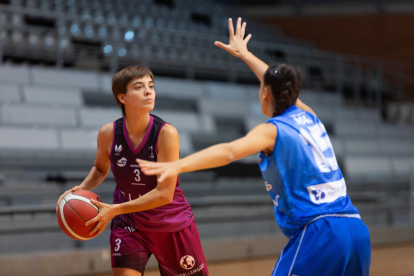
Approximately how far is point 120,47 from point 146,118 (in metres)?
5.72

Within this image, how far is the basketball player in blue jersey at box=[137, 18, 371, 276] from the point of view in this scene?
162 cm

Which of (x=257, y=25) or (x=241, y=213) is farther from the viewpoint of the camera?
(x=257, y=25)

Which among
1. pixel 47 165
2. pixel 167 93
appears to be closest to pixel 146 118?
pixel 47 165

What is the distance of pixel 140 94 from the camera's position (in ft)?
7.02

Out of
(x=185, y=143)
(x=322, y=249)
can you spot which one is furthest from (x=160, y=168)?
(x=185, y=143)

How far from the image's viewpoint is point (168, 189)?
200 centimetres

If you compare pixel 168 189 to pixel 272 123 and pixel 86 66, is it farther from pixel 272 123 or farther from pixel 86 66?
pixel 86 66

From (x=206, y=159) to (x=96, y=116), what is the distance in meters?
4.69

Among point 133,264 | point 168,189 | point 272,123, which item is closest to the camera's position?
point 272,123

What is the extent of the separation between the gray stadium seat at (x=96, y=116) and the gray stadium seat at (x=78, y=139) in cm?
24

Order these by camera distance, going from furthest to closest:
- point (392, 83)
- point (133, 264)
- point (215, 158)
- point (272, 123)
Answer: point (392, 83) → point (133, 264) → point (272, 123) → point (215, 158)

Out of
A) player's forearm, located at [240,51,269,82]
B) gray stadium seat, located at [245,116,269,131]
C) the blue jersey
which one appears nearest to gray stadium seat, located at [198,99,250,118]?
gray stadium seat, located at [245,116,269,131]

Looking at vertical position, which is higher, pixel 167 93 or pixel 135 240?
pixel 167 93

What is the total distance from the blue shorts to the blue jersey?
0.16ft
